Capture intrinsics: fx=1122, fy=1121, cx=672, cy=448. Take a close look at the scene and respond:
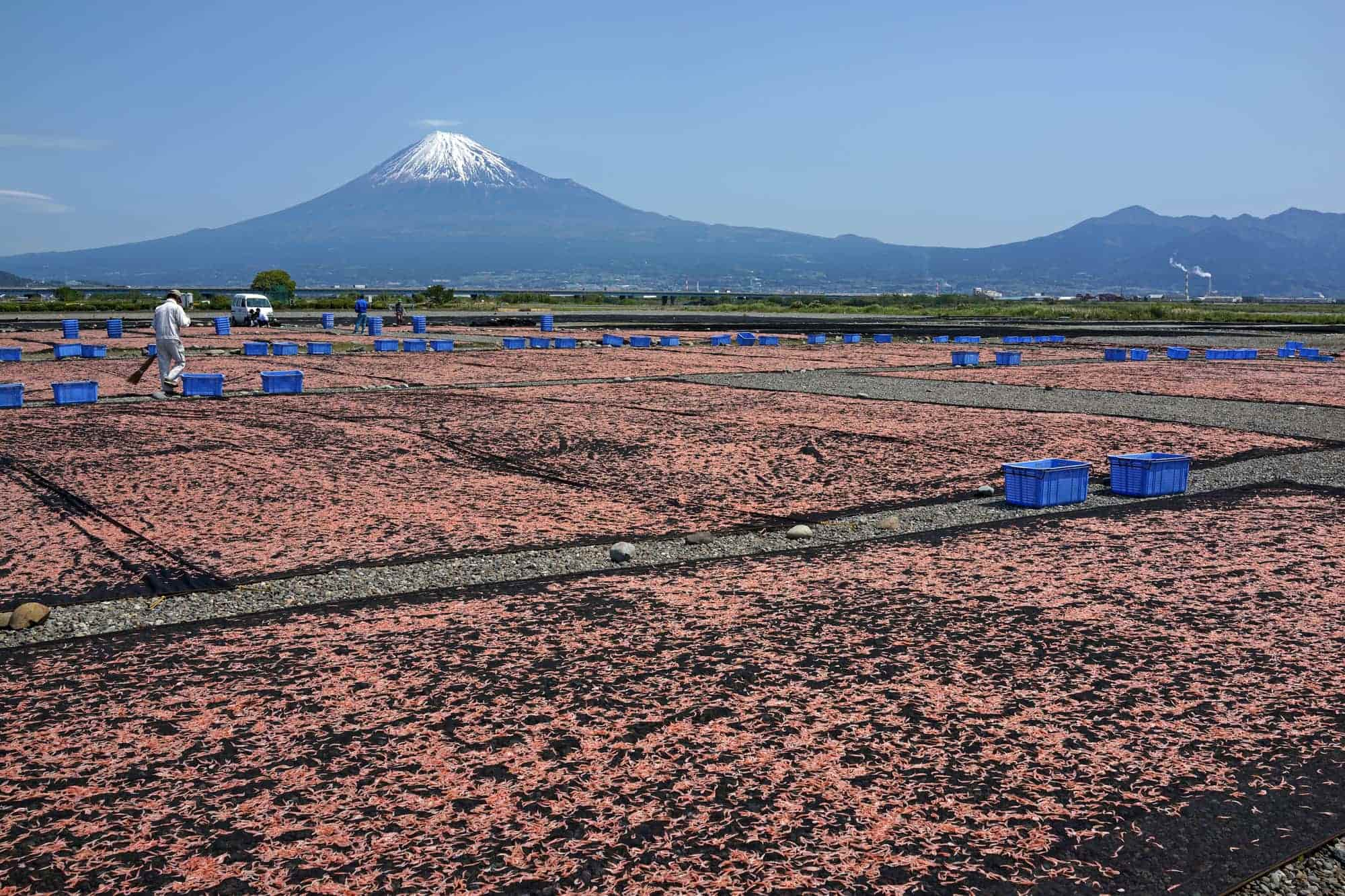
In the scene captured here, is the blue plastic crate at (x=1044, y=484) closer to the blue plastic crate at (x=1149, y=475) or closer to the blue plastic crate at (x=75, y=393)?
the blue plastic crate at (x=1149, y=475)

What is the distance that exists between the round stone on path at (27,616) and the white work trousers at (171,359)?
13165 mm

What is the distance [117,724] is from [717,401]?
1488cm

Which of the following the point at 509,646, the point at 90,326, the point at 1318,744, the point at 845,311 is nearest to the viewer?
the point at 1318,744

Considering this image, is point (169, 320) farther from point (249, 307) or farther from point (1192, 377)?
point (249, 307)

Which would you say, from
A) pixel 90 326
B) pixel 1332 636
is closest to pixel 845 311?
pixel 90 326

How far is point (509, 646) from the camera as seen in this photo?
20.7 feet

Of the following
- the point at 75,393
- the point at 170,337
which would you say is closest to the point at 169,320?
the point at 170,337

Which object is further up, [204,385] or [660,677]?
[204,385]

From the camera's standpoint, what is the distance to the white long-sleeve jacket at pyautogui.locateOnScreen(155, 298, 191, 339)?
18.3m

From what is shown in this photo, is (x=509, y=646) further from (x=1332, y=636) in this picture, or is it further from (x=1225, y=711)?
(x=1332, y=636)

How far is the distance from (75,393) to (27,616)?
13.5 meters

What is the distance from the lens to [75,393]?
61.2 feet

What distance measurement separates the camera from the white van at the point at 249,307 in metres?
52.9

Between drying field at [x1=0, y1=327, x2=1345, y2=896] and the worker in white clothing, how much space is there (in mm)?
5683
